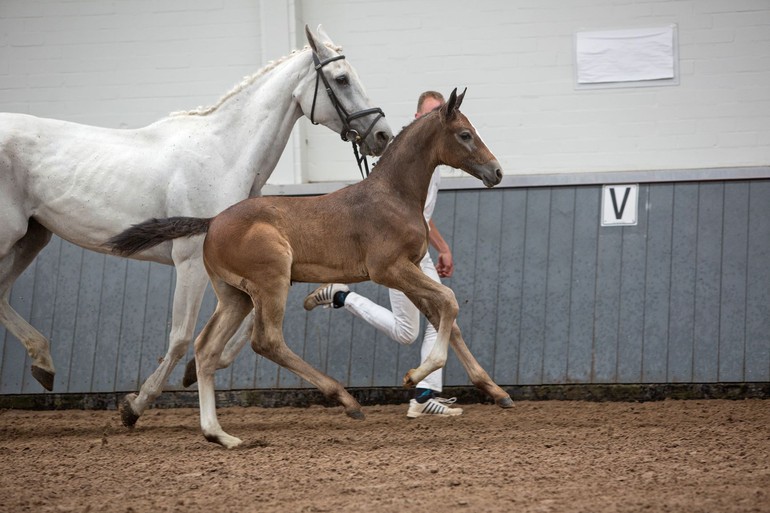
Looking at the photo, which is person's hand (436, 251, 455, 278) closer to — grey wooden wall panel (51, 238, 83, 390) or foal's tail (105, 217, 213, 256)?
foal's tail (105, 217, 213, 256)

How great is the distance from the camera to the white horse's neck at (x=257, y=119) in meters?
6.61

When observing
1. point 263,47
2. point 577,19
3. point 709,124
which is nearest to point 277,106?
point 263,47

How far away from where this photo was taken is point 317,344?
27.1 feet

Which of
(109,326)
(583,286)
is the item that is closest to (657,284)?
(583,286)

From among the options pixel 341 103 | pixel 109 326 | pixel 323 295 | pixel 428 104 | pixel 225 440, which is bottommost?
pixel 225 440

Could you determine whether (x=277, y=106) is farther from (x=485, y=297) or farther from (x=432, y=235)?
(x=485, y=297)

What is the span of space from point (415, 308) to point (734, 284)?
8.51 ft

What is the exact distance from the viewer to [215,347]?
5762mm

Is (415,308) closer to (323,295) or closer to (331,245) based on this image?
(323,295)

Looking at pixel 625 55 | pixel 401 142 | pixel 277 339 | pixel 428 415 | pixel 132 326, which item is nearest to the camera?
pixel 277 339

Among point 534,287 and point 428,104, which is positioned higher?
point 428,104

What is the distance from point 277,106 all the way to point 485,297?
2466 millimetres

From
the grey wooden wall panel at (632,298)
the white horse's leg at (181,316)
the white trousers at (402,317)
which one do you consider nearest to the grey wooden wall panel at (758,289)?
the grey wooden wall panel at (632,298)

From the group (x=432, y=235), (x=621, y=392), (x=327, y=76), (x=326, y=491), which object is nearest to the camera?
(x=326, y=491)
